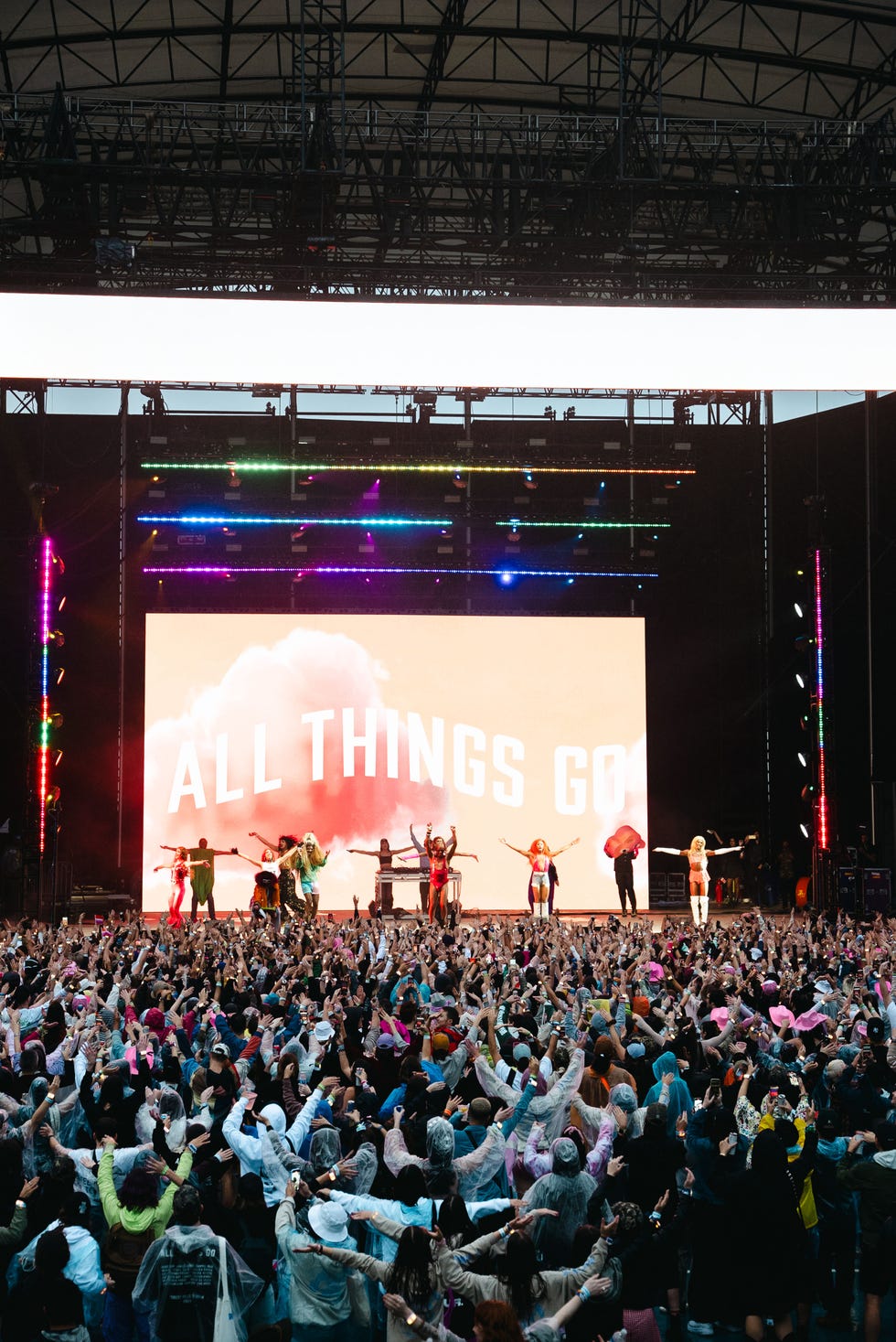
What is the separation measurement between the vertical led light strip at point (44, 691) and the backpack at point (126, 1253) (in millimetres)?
14204

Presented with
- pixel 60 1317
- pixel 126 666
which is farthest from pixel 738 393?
pixel 60 1317

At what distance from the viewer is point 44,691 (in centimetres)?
1902

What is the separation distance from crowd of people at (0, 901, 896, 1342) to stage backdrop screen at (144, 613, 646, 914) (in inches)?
518

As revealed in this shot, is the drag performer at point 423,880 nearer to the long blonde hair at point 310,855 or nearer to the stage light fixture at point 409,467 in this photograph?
the long blonde hair at point 310,855

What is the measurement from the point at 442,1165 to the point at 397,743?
56.9ft

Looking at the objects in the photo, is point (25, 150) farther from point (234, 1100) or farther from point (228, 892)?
point (234, 1100)

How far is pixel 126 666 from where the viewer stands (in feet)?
73.1

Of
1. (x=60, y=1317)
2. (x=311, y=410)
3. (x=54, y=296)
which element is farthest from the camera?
(x=311, y=410)

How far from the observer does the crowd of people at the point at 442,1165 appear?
445cm

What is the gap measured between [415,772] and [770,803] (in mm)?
5492

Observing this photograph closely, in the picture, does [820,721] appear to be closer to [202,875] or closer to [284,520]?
[284,520]

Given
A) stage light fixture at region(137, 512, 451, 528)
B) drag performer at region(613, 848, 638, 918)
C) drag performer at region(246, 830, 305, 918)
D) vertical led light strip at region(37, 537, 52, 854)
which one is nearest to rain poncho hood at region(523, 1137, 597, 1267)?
drag performer at region(246, 830, 305, 918)

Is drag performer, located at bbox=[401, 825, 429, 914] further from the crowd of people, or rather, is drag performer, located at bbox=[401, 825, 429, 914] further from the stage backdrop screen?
the crowd of people

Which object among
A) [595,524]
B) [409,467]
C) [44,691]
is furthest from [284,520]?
[595,524]
